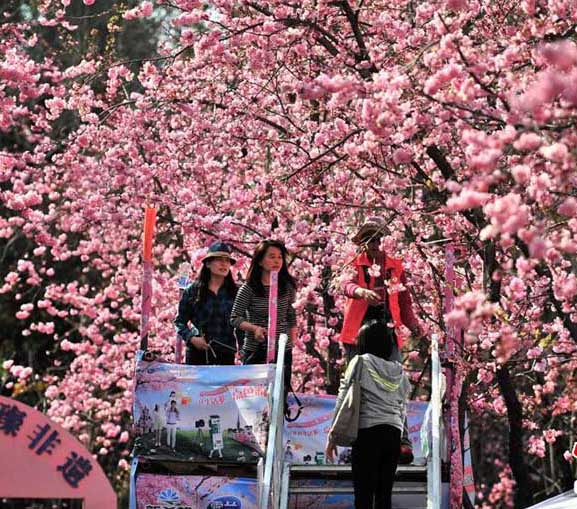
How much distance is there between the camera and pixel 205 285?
9.87 metres

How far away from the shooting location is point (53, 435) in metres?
5.89

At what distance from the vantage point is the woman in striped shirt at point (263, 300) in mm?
9547

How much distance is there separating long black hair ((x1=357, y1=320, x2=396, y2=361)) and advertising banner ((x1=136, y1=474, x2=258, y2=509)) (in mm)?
1167

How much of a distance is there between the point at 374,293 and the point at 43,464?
139 inches

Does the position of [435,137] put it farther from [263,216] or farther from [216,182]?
[216,182]

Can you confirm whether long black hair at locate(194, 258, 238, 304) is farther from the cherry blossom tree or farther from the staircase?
the staircase

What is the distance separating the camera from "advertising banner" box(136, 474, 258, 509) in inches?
337

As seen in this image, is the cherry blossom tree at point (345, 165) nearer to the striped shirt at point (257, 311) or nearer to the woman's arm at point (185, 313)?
the striped shirt at point (257, 311)

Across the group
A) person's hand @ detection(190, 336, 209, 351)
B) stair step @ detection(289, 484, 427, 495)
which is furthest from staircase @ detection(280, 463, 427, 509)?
person's hand @ detection(190, 336, 209, 351)

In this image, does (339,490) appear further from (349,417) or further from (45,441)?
(45,441)

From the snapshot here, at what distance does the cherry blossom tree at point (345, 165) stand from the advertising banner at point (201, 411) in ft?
3.41

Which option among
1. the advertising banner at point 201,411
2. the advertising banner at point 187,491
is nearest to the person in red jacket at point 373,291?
the advertising banner at point 201,411

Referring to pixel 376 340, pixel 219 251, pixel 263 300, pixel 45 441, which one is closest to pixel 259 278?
pixel 263 300

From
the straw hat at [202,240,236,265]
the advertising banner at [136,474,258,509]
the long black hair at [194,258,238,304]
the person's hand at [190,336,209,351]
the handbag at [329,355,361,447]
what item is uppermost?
the straw hat at [202,240,236,265]
